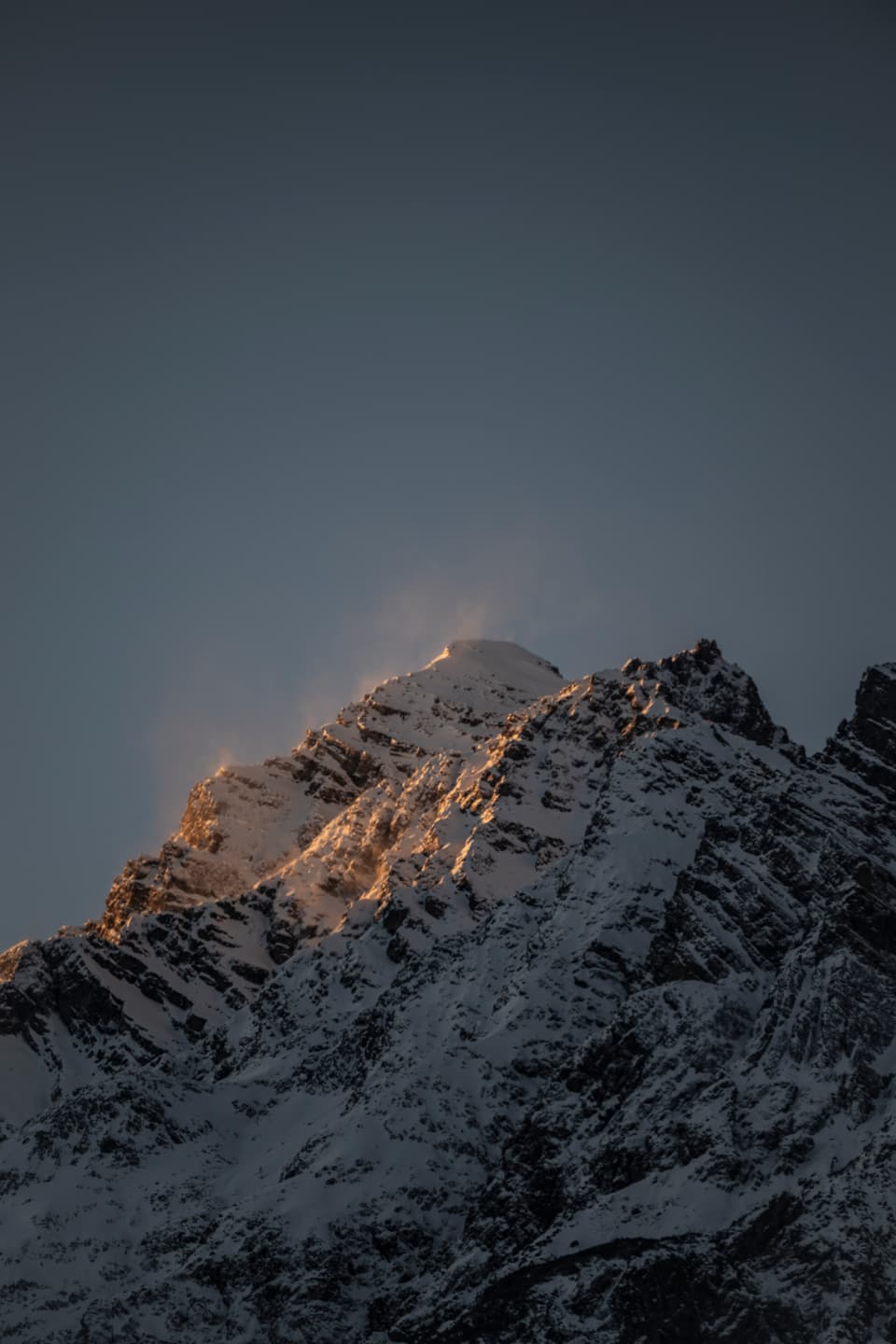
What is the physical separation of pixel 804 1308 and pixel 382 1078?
2886 inches

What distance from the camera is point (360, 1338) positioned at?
528 feet

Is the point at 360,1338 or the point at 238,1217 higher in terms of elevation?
the point at 238,1217

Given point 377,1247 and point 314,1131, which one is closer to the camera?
point 377,1247

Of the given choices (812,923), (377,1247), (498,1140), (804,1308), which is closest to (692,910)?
(812,923)

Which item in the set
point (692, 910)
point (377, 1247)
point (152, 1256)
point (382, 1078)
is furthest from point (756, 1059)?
point (152, 1256)

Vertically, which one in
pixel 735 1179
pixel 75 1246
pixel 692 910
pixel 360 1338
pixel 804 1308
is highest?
pixel 75 1246

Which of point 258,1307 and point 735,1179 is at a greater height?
point 258,1307

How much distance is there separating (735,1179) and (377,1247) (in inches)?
1628

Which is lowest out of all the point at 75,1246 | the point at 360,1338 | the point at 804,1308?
the point at 804,1308

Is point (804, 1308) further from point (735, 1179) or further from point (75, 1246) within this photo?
point (75, 1246)

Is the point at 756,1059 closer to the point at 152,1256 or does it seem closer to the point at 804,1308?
the point at 804,1308

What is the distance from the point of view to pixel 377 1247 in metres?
170

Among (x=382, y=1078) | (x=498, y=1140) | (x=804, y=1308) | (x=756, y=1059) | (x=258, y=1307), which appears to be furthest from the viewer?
(x=382, y=1078)

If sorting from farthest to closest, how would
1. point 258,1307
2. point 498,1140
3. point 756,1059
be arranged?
point 498,1140 → point 258,1307 → point 756,1059
